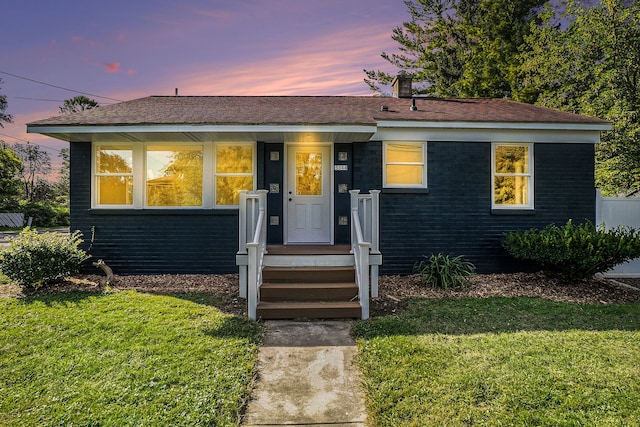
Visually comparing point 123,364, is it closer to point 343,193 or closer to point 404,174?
point 343,193

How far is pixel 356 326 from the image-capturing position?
4.54 metres

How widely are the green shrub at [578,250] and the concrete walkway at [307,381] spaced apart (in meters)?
4.35

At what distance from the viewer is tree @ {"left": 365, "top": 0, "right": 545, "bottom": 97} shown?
54.6 feet

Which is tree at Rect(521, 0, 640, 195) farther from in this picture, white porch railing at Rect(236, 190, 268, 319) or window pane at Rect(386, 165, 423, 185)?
white porch railing at Rect(236, 190, 268, 319)

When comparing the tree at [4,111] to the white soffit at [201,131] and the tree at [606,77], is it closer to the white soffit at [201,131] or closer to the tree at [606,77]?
the white soffit at [201,131]

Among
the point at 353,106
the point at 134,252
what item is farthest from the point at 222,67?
the point at 134,252

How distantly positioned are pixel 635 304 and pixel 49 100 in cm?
3525

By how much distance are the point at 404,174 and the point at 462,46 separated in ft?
50.4

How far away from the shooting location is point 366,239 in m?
5.88

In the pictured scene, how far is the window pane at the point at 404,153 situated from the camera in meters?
7.47

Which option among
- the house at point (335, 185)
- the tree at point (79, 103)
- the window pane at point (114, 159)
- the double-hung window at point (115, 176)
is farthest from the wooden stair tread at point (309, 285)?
the tree at point (79, 103)

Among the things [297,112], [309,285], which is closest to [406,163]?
[297,112]

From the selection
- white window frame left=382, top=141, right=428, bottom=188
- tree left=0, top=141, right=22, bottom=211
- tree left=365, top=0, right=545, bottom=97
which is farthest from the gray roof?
tree left=0, top=141, right=22, bottom=211

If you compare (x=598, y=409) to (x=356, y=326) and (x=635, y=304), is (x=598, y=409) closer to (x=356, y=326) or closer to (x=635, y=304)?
(x=356, y=326)
